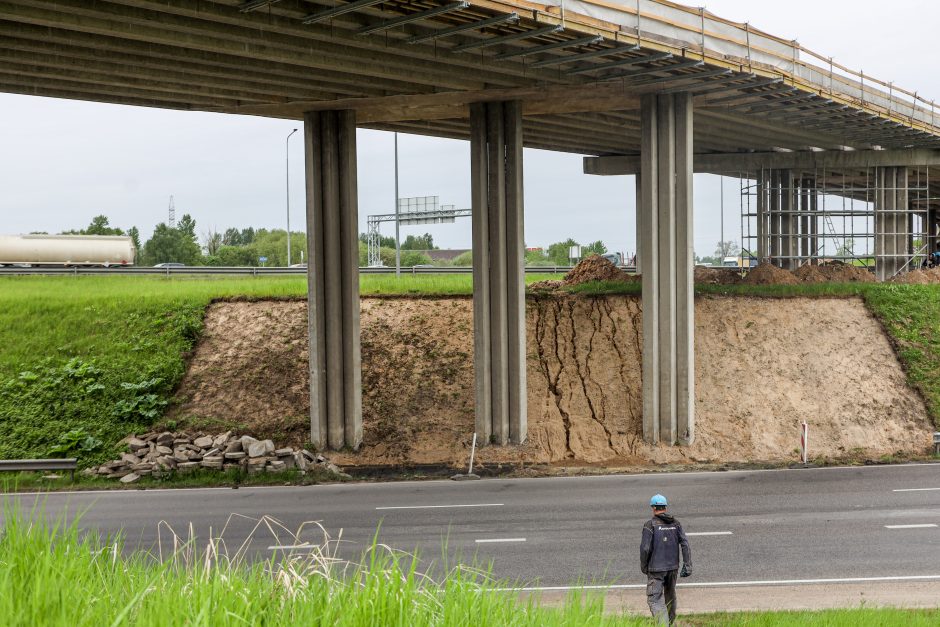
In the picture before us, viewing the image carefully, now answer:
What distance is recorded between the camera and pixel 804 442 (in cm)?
2362

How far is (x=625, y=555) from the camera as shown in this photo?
47.8 ft

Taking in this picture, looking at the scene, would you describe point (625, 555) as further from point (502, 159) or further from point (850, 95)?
point (850, 95)

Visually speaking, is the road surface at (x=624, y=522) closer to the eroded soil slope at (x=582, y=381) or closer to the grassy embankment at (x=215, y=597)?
the eroded soil slope at (x=582, y=381)

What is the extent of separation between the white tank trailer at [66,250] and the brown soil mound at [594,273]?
25.2 m

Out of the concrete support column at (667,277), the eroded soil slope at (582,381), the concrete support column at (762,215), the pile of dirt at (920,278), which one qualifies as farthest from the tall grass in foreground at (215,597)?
the concrete support column at (762,215)

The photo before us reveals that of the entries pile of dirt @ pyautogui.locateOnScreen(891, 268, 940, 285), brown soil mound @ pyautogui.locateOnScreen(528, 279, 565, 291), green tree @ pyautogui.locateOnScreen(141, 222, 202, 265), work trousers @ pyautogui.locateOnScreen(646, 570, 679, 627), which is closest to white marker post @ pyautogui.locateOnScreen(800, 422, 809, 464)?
brown soil mound @ pyautogui.locateOnScreen(528, 279, 565, 291)

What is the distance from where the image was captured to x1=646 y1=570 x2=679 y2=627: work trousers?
10.6 m

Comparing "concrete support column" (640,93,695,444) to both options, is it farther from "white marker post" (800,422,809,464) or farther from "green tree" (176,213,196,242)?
"green tree" (176,213,196,242)

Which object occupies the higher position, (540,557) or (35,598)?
(35,598)

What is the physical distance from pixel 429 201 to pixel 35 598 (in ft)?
195

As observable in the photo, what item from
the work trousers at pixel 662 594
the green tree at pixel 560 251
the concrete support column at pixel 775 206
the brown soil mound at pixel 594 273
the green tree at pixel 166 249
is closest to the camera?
the work trousers at pixel 662 594

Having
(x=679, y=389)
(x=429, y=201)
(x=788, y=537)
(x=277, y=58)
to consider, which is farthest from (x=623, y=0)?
(x=429, y=201)

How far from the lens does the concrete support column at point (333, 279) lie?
80.1 ft

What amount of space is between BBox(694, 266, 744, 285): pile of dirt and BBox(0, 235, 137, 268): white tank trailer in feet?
94.4
